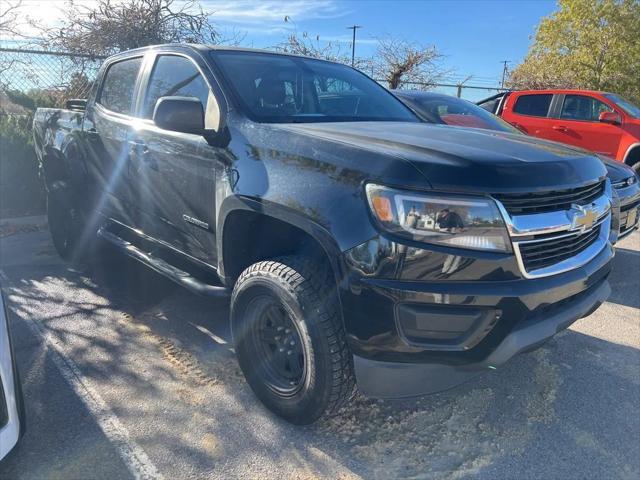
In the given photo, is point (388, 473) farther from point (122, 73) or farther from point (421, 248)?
point (122, 73)

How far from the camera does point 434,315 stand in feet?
6.56

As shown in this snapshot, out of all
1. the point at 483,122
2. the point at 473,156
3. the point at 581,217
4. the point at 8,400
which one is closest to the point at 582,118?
the point at 483,122

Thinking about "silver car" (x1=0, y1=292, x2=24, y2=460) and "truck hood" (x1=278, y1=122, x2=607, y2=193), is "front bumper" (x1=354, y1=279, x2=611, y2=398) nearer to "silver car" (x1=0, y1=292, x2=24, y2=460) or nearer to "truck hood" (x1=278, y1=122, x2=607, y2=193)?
"truck hood" (x1=278, y1=122, x2=607, y2=193)

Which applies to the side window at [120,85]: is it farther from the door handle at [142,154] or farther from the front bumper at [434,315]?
the front bumper at [434,315]

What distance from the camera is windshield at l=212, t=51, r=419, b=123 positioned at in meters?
2.96

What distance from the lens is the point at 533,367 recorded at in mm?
3229

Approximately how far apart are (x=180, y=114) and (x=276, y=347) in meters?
1.34

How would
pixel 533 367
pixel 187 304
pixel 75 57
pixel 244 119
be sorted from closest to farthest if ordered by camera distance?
1. pixel 244 119
2. pixel 533 367
3. pixel 187 304
4. pixel 75 57

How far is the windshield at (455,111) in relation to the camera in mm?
6434

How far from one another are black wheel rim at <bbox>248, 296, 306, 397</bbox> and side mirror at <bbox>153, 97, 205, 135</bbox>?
1.02 meters

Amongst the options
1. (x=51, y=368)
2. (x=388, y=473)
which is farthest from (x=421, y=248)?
(x=51, y=368)

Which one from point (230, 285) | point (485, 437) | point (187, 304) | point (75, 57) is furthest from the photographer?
point (75, 57)

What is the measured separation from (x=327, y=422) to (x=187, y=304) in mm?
1919

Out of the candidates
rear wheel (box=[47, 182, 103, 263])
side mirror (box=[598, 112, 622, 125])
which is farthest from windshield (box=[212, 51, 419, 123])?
side mirror (box=[598, 112, 622, 125])
